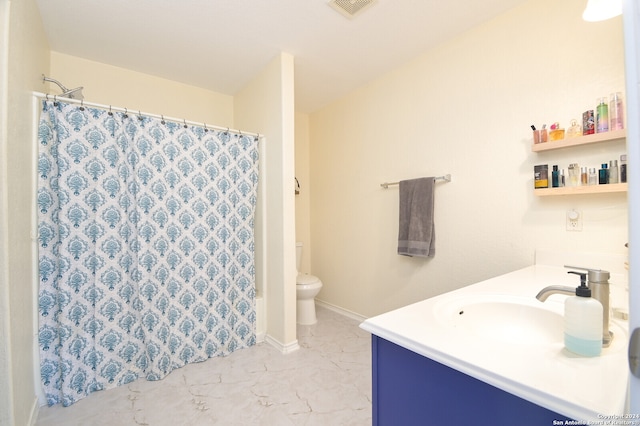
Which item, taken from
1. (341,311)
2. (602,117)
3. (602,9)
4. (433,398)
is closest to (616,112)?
(602,117)

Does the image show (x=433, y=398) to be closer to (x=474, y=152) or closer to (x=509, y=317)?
(x=509, y=317)

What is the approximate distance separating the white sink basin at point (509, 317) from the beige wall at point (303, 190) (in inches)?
96.8

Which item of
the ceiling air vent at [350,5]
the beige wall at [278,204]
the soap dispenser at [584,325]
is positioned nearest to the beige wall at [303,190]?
the beige wall at [278,204]

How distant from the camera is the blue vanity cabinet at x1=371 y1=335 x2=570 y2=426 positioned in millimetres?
580

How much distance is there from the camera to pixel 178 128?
205 cm

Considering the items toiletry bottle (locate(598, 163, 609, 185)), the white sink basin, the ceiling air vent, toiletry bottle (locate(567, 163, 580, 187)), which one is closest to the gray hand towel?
toiletry bottle (locate(567, 163, 580, 187))

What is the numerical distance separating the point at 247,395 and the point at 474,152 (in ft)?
6.78

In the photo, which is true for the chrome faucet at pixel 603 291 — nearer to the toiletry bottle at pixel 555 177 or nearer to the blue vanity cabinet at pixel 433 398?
the blue vanity cabinet at pixel 433 398

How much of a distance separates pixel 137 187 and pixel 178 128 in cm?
49

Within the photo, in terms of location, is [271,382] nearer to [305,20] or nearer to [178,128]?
[178,128]

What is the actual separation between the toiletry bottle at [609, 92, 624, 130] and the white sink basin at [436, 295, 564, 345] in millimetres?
951

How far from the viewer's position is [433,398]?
28.0 inches

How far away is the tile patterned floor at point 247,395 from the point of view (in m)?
1.49

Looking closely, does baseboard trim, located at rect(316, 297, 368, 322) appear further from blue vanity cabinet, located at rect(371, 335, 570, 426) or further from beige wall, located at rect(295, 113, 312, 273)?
blue vanity cabinet, located at rect(371, 335, 570, 426)
